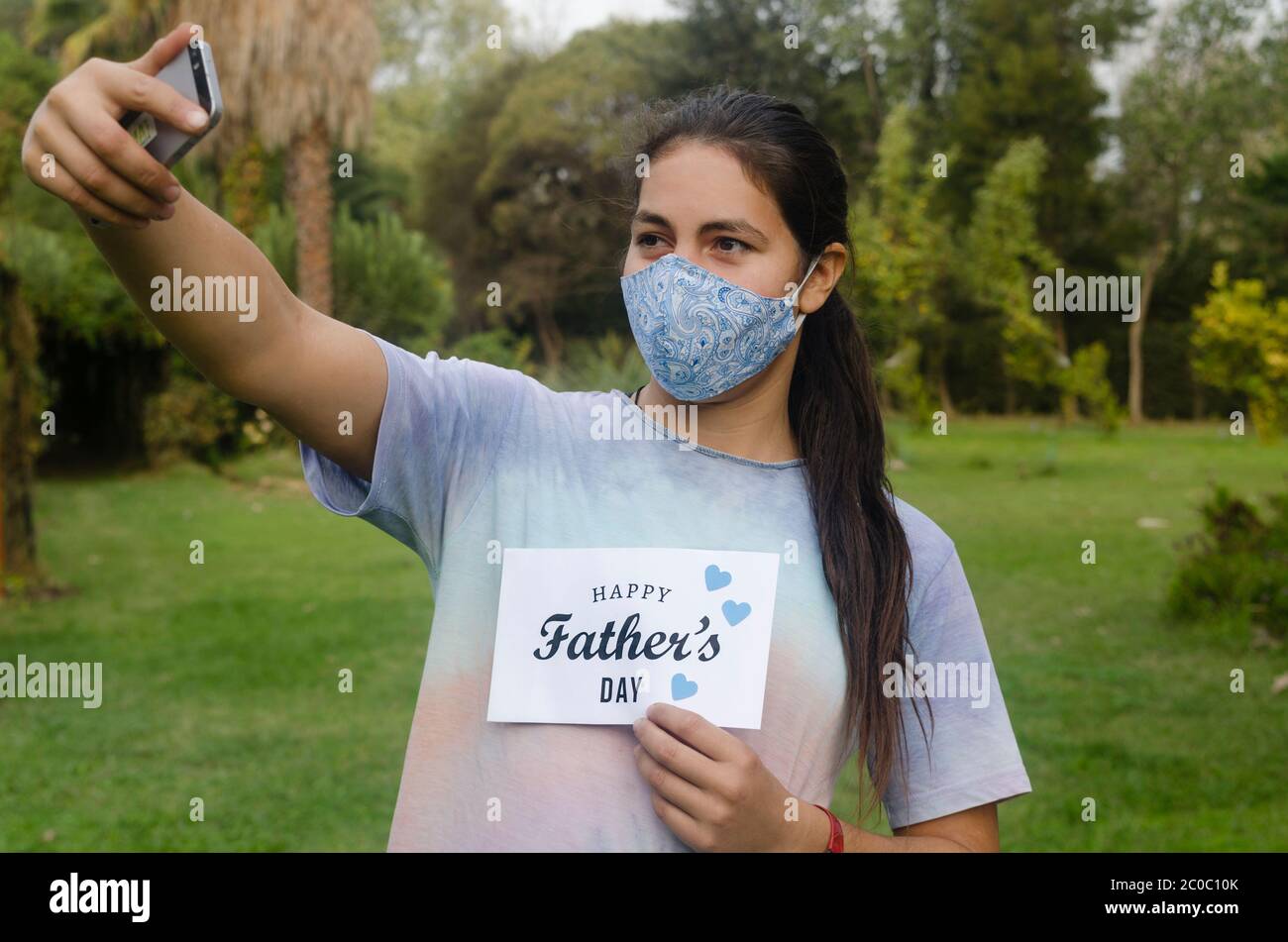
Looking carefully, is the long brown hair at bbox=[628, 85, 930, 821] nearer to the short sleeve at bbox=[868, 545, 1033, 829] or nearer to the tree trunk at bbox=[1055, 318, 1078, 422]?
the short sleeve at bbox=[868, 545, 1033, 829]

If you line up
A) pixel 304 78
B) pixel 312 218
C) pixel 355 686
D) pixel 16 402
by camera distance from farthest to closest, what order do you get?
pixel 312 218
pixel 304 78
pixel 16 402
pixel 355 686

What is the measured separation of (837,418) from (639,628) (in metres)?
0.54

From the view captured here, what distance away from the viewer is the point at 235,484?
17.1 metres

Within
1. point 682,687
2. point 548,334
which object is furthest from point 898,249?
point 682,687

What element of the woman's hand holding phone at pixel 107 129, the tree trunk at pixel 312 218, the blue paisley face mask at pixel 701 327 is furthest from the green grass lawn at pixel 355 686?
the woman's hand holding phone at pixel 107 129

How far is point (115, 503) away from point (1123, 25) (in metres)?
24.3

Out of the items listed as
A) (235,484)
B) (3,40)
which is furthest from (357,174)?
(235,484)

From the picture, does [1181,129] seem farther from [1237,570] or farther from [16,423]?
[16,423]

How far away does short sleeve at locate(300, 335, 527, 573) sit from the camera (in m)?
1.72

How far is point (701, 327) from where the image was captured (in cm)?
205

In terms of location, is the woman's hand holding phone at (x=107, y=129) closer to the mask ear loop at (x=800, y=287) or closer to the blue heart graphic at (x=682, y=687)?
the blue heart graphic at (x=682, y=687)

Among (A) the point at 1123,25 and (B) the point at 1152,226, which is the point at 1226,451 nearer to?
(B) the point at 1152,226

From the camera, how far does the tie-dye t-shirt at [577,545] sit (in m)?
1.70

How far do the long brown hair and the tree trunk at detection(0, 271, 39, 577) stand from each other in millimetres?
7752
